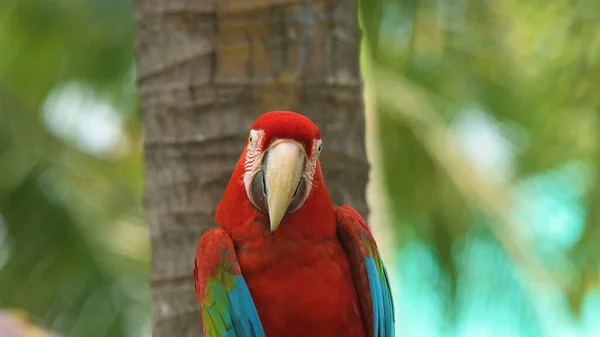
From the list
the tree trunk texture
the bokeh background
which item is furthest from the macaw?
the bokeh background

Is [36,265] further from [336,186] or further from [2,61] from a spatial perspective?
[336,186]

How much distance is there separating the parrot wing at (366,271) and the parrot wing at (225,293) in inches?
7.6

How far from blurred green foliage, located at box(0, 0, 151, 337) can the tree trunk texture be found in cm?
239

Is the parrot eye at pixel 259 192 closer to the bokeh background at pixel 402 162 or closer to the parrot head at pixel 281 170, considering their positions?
the parrot head at pixel 281 170

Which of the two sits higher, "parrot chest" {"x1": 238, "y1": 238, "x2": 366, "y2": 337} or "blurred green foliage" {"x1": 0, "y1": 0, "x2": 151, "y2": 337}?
"parrot chest" {"x1": 238, "y1": 238, "x2": 366, "y2": 337}

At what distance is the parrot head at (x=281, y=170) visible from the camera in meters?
1.13

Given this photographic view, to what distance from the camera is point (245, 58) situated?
5.02ft

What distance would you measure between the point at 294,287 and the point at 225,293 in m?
0.11

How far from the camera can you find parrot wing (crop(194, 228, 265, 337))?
4.02ft

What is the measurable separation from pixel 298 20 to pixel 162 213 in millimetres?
484

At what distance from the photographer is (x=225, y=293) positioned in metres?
1.23

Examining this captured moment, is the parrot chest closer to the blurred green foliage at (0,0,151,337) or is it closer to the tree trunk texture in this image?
the tree trunk texture

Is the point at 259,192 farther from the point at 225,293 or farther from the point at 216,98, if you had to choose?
the point at 216,98

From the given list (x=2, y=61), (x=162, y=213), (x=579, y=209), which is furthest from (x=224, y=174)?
(x=2, y=61)
